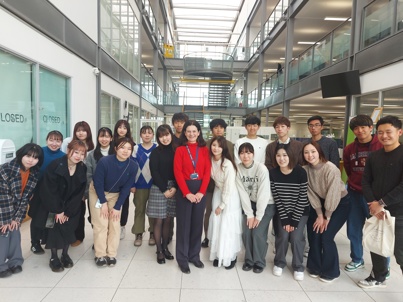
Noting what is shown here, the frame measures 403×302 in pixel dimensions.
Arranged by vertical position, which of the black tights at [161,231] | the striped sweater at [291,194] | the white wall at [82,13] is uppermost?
the white wall at [82,13]

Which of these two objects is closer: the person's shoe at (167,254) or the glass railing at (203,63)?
the person's shoe at (167,254)

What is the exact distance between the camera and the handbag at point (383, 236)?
2.39 meters

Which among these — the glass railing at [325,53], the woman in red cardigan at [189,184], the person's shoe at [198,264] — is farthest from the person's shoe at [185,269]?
the glass railing at [325,53]

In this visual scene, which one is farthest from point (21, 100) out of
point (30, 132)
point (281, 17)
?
point (281, 17)

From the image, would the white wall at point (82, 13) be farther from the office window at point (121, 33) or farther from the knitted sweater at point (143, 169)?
the knitted sweater at point (143, 169)

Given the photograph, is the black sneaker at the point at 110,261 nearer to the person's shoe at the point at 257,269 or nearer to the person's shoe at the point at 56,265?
the person's shoe at the point at 56,265

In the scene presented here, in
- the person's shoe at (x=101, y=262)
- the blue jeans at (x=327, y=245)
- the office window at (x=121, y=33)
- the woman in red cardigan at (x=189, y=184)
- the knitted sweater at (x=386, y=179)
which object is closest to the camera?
the knitted sweater at (x=386, y=179)

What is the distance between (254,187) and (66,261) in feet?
7.03

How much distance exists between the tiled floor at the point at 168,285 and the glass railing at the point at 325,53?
659cm

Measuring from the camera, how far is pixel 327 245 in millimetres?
2801

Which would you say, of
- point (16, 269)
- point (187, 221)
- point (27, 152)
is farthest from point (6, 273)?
point (187, 221)

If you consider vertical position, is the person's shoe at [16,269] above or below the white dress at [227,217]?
below

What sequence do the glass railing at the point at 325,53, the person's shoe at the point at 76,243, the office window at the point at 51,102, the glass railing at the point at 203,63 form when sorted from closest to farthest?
the person's shoe at the point at 76,243
the office window at the point at 51,102
the glass railing at the point at 325,53
the glass railing at the point at 203,63

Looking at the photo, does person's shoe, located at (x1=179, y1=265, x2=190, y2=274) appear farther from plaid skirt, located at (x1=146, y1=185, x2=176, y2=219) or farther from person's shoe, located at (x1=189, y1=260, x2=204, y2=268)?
plaid skirt, located at (x1=146, y1=185, x2=176, y2=219)
